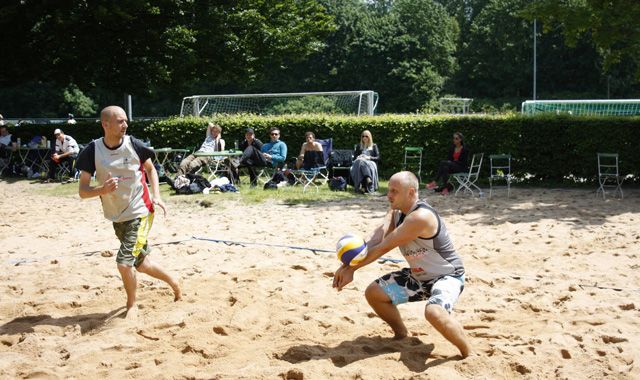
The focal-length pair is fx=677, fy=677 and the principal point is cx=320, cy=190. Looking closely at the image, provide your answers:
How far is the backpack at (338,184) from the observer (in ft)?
49.5

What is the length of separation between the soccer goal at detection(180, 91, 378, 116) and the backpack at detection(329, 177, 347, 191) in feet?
26.1

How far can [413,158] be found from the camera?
702 inches

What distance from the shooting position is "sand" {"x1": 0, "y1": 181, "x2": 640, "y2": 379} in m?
4.55

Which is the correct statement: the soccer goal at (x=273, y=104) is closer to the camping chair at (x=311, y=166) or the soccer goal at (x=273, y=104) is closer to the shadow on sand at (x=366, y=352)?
the camping chair at (x=311, y=166)

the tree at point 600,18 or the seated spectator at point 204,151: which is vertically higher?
the tree at point 600,18

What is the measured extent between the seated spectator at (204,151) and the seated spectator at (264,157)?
1045 millimetres

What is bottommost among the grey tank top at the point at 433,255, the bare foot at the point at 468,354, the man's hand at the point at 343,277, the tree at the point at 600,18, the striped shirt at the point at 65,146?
the bare foot at the point at 468,354

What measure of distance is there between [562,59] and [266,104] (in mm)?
43907

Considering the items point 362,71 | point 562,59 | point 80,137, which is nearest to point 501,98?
point 562,59

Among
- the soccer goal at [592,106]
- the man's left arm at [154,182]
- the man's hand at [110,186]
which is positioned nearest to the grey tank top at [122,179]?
the man's left arm at [154,182]

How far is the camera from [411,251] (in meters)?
4.87

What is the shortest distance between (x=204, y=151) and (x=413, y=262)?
12.1m

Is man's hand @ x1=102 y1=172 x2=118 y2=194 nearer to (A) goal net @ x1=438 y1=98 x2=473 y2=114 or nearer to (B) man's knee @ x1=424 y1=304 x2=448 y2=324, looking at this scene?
(B) man's knee @ x1=424 y1=304 x2=448 y2=324

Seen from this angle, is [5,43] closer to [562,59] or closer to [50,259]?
[50,259]
